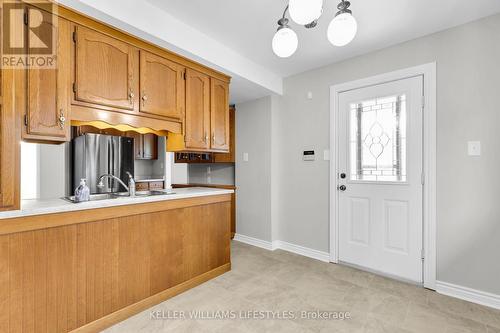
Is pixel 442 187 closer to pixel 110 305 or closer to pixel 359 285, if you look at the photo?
pixel 359 285

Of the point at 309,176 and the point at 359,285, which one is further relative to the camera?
the point at 309,176

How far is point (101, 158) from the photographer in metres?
3.68

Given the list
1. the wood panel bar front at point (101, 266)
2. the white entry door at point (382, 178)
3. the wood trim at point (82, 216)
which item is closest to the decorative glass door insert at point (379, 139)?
the white entry door at point (382, 178)

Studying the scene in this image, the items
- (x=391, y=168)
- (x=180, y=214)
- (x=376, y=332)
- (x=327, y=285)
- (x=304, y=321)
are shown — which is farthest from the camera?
(x=391, y=168)

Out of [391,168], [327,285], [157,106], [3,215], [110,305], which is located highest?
[157,106]

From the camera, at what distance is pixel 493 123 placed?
2.10 meters

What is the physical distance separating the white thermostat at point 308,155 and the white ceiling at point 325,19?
3.93 feet

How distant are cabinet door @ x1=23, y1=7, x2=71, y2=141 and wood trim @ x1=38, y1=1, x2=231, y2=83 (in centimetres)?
7

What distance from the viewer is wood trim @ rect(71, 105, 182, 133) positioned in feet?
6.05

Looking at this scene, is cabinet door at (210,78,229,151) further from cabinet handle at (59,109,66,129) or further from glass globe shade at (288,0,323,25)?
glass globe shade at (288,0,323,25)

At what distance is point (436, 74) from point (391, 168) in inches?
38.9

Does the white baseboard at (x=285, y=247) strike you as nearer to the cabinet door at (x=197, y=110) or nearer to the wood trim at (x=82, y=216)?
the wood trim at (x=82, y=216)

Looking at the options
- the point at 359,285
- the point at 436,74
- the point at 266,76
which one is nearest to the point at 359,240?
the point at 359,285

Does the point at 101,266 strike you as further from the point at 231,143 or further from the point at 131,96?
the point at 231,143
